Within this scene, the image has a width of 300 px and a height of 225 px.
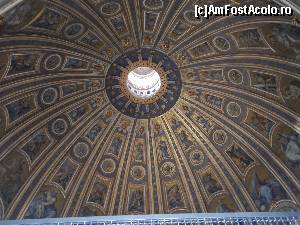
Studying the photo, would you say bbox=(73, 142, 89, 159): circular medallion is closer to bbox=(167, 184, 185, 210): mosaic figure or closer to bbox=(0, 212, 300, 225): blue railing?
bbox=(167, 184, 185, 210): mosaic figure

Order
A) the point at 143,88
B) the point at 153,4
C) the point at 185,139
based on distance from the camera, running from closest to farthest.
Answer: the point at 153,4 < the point at 185,139 < the point at 143,88

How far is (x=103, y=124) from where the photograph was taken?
69.2ft

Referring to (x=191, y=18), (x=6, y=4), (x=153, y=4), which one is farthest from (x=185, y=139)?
(x=6, y=4)

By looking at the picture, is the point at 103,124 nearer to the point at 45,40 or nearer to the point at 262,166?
the point at 45,40

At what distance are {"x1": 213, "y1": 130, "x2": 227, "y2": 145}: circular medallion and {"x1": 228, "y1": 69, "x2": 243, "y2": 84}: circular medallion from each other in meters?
2.33

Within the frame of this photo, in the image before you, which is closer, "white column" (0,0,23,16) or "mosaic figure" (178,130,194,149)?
"white column" (0,0,23,16)

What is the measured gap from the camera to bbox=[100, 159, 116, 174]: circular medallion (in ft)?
68.5

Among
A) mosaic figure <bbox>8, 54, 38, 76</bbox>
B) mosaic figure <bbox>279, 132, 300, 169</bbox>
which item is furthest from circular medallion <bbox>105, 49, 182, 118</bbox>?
mosaic figure <bbox>279, 132, 300, 169</bbox>

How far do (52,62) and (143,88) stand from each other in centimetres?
509

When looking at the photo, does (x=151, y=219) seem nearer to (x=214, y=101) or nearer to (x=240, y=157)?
(x=240, y=157)

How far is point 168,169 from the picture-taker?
69.6 feet

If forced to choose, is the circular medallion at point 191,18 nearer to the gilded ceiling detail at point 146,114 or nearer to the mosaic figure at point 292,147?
the gilded ceiling detail at point 146,114

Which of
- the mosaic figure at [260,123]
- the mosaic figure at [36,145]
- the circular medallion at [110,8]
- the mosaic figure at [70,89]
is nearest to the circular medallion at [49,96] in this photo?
the mosaic figure at [70,89]

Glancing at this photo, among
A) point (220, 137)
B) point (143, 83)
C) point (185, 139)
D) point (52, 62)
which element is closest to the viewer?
point (52, 62)
